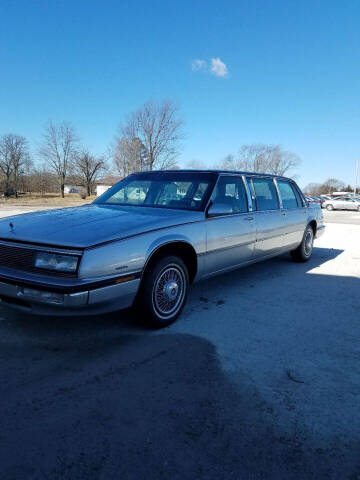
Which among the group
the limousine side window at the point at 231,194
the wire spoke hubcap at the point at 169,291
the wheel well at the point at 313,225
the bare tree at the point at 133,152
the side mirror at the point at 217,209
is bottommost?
the wire spoke hubcap at the point at 169,291

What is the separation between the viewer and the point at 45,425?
1853 mm

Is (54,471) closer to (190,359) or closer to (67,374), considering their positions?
(67,374)

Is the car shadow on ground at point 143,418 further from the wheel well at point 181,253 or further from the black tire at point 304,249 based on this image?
the black tire at point 304,249

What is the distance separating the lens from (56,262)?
254 centimetres

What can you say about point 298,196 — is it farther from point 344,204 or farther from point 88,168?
point 88,168

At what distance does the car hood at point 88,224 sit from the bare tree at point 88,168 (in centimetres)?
4771

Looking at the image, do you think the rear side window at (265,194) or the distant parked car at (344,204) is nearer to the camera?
the rear side window at (265,194)

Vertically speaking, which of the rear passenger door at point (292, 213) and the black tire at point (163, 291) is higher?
the rear passenger door at point (292, 213)

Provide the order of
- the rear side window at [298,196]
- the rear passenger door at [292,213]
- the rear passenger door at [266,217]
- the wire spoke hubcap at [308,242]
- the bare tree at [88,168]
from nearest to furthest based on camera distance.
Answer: the rear passenger door at [266,217] → the rear passenger door at [292,213] → the rear side window at [298,196] → the wire spoke hubcap at [308,242] → the bare tree at [88,168]

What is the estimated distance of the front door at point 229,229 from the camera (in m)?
3.73

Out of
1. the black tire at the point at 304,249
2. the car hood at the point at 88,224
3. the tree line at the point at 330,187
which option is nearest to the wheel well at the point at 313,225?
the black tire at the point at 304,249

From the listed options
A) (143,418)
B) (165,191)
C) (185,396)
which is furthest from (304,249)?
(143,418)

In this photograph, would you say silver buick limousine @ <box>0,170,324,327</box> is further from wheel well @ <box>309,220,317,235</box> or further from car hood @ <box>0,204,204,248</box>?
wheel well @ <box>309,220,317,235</box>

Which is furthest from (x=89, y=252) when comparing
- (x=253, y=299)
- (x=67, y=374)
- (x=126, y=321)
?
(x=253, y=299)
